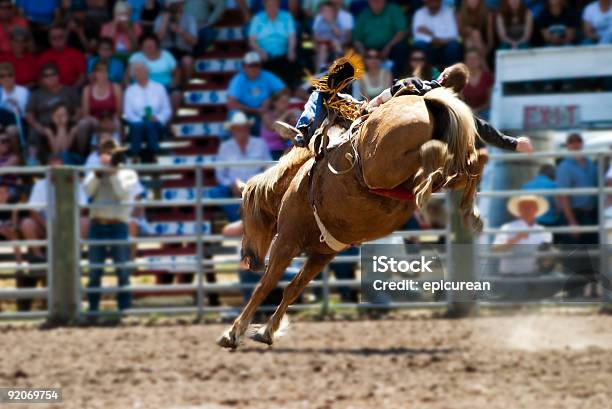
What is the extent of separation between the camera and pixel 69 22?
1412cm

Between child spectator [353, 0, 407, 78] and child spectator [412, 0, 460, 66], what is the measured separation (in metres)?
0.17

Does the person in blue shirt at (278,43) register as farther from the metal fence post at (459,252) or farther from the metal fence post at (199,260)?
the metal fence post at (459,252)

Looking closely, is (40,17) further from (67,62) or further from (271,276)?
(271,276)

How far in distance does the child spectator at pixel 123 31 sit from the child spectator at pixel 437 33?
11.6ft

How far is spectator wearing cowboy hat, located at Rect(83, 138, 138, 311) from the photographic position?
1155 cm

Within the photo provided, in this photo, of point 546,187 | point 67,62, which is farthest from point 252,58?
point 546,187

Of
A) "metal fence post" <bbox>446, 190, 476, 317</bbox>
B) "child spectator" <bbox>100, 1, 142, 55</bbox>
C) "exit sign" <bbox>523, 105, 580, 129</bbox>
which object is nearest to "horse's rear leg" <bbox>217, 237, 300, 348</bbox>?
"metal fence post" <bbox>446, 190, 476, 317</bbox>

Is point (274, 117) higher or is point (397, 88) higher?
point (397, 88)

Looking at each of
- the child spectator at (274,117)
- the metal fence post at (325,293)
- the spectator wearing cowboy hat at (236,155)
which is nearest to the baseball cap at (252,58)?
the child spectator at (274,117)

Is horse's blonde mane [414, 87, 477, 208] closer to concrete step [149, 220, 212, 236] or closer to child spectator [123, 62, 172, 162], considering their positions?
concrete step [149, 220, 212, 236]

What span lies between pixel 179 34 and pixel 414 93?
9599 mm

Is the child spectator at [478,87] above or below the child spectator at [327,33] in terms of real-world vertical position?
below

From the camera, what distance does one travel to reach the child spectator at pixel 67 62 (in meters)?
13.5

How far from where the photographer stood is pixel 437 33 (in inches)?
472
